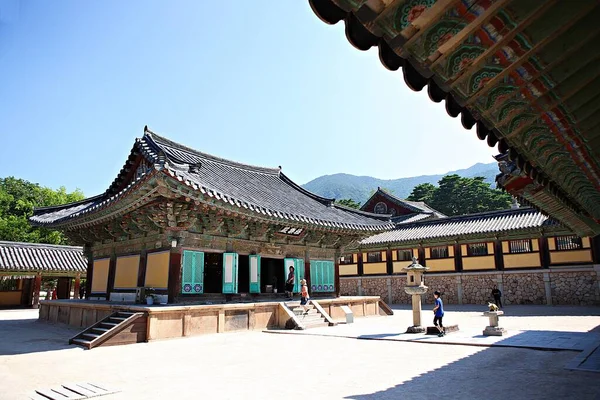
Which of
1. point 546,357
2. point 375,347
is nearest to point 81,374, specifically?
point 375,347

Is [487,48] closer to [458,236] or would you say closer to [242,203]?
[242,203]

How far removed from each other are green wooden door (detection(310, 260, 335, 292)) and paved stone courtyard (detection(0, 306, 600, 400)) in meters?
6.63

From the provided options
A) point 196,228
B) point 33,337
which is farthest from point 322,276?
point 33,337

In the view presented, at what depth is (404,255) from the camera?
30422 mm

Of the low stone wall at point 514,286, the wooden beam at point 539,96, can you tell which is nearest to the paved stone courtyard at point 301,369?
the wooden beam at point 539,96

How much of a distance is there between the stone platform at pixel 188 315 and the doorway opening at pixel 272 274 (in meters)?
3.39

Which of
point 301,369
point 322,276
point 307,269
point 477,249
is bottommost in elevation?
point 301,369

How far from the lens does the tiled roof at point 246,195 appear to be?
1439 cm

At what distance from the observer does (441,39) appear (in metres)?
2.61

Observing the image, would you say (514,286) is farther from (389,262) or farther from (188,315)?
(188,315)

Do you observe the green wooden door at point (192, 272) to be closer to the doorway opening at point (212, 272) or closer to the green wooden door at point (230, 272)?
the green wooden door at point (230, 272)

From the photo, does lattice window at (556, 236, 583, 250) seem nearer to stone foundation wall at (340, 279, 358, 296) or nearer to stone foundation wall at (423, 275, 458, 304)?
stone foundation wall at (423, 275, 458, 304)

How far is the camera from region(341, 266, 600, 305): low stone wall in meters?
22.7

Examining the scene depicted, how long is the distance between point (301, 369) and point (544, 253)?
22.2 m
